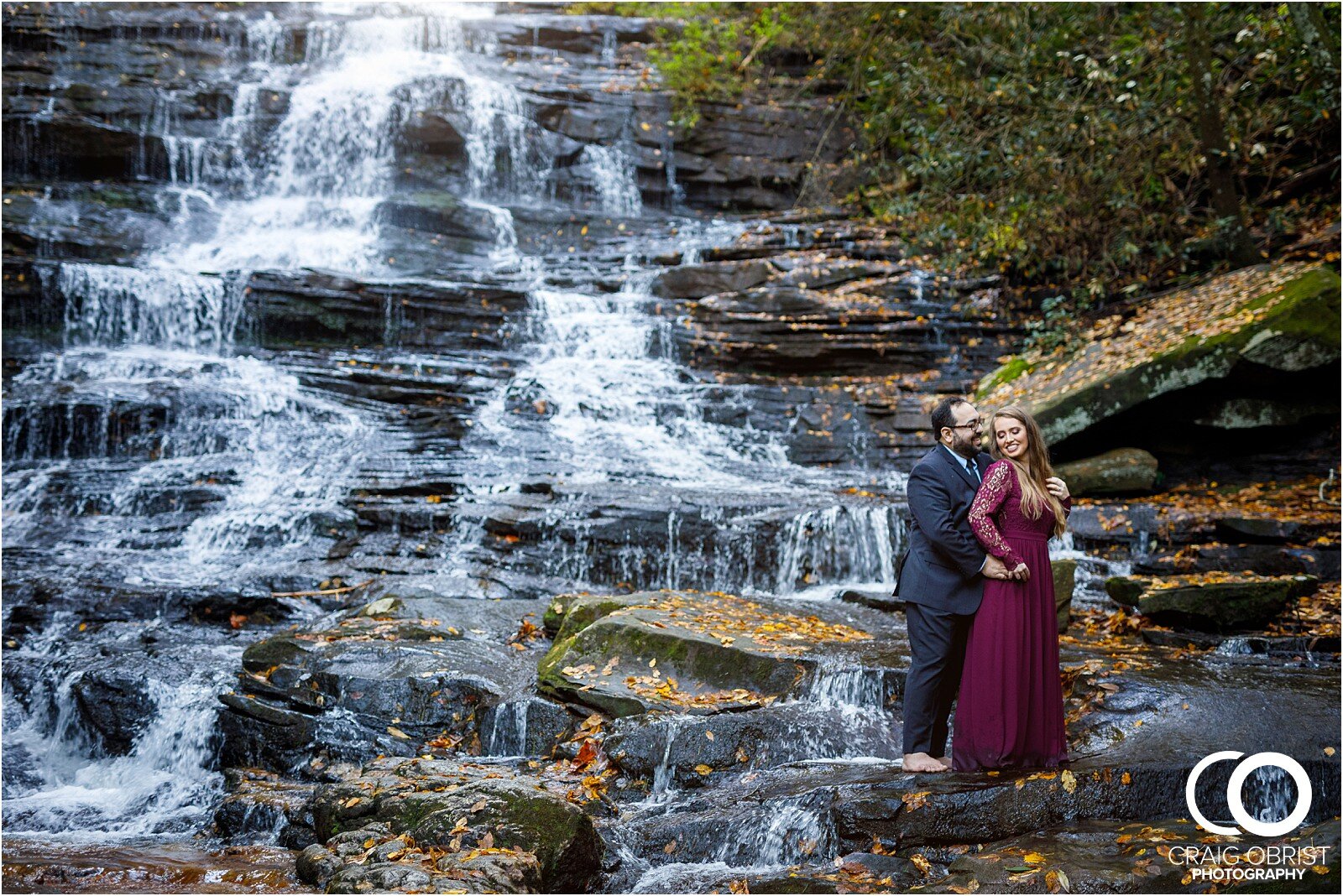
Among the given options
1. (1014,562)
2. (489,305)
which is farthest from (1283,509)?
(489,305)

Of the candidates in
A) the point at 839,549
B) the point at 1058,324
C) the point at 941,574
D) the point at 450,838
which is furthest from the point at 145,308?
the point at 941,574

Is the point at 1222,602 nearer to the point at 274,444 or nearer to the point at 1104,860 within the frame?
the point at 1104,860

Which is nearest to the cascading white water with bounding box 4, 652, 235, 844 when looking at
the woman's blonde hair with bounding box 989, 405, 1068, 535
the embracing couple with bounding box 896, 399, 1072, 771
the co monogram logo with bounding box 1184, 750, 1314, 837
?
the embracing couple with bounding box 896, 399, 1072, 771

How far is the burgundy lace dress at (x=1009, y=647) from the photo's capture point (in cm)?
445

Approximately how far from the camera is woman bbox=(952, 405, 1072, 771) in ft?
14.6

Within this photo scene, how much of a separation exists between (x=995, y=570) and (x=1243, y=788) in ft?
5.20

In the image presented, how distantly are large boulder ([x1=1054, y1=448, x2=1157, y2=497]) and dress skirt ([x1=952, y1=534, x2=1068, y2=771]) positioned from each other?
21.1 ft

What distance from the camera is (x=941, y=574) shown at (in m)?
4.59

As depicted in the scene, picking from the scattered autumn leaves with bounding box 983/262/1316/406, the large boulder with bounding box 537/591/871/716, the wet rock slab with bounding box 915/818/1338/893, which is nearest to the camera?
the wet rock slab with bounding box 915/818/1338/893

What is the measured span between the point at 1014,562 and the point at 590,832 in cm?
227

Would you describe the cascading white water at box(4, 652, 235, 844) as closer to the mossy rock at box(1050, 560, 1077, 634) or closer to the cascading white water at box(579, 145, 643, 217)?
the mossy rock at box(1050, 560, 1077, 634)

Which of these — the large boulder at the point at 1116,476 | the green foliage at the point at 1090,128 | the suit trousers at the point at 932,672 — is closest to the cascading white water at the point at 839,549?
the large boulder at the point at 1116,476

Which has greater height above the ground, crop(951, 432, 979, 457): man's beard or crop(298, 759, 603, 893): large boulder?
crop(951, 432, 979, 457): man's beard

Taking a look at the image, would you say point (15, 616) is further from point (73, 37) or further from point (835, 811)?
point (73, 37)
